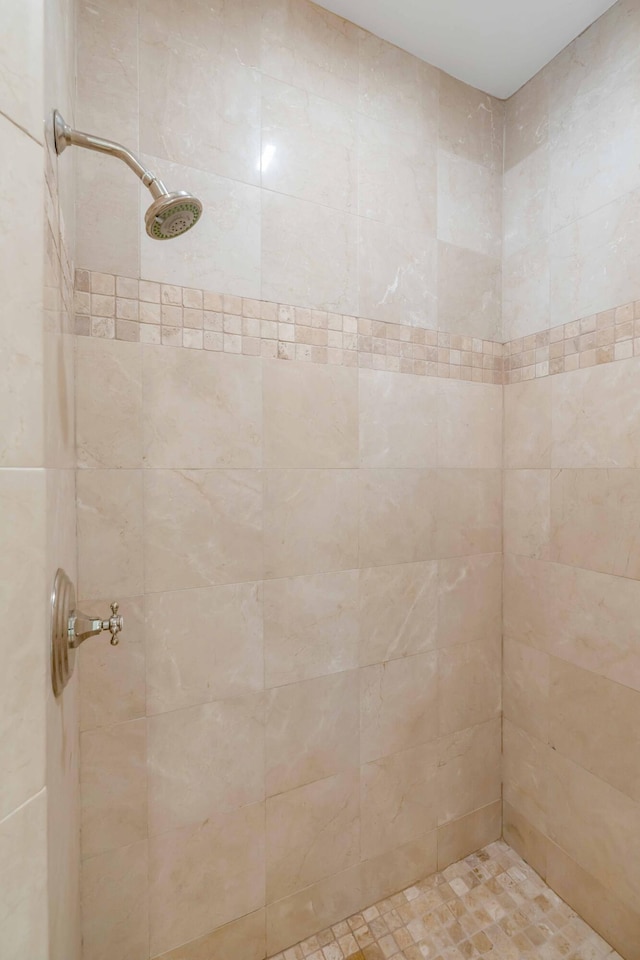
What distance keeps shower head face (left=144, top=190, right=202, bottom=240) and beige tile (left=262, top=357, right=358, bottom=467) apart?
42 cm

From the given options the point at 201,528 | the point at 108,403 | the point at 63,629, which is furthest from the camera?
the point at 201,528

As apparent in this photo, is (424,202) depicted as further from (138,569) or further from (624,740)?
(624,740)

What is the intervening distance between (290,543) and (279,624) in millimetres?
216

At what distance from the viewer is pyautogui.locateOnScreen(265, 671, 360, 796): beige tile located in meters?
1.20

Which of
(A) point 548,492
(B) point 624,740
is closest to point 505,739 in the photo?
(B) point 624,740

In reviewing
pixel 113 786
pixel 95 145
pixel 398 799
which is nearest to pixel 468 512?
pixel 398 799

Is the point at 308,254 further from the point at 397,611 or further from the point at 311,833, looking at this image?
the point at 311,833

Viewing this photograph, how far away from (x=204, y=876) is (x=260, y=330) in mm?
1377

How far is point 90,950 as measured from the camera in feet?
3.32

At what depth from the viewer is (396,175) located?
53.7 inches

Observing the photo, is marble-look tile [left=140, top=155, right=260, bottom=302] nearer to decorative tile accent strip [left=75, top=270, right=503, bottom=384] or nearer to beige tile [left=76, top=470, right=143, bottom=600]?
decorative tile accent strip [left=75, top=270, right=503, bottom=384]

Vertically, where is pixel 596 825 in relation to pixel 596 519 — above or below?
below

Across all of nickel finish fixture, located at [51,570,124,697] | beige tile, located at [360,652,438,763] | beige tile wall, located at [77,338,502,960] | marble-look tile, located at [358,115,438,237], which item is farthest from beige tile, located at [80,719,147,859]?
marble-look tile, located at [358,115,438,237]

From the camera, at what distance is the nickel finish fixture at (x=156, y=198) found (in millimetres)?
695
